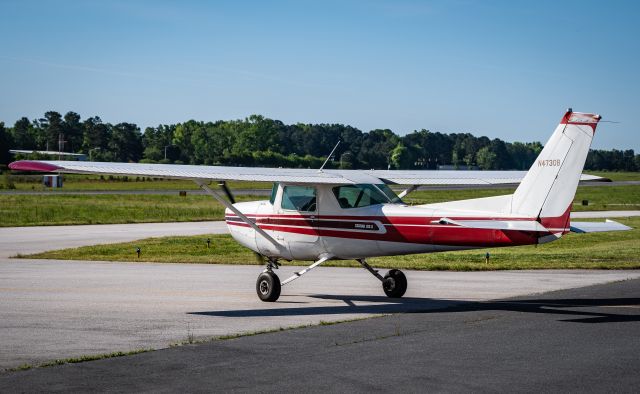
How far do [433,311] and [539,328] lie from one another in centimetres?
256

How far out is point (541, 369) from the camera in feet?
34.0

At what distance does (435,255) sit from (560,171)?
13.9 metres

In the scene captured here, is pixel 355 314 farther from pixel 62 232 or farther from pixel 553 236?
pixel 62 232

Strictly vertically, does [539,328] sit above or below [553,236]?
below

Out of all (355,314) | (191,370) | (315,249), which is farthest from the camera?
(315,249)

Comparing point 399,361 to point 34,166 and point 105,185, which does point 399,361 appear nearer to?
point 34,166

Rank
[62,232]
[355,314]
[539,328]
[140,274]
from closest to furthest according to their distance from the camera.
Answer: [539,328] → [355,314] → [140,274] → [62,232]

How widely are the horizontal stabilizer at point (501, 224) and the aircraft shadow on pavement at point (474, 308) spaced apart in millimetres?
1634

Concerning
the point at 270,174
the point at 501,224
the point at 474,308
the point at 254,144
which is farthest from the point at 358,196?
the point at 254,144

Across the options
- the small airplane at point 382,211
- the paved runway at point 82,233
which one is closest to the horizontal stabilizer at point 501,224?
the small airplane at point 382,211

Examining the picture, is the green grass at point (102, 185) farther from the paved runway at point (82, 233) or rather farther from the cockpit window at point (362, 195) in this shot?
the cockpit window at point (362, 195)

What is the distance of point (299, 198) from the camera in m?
17.3

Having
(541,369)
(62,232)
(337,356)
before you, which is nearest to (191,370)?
(337,356)

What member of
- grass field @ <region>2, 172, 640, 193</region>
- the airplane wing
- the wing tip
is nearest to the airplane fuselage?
the airplane wing
